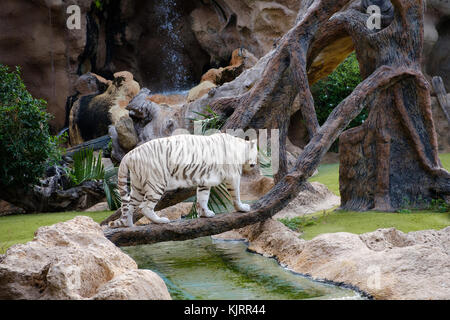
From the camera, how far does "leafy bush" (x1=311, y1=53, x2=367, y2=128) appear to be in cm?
A: 1412

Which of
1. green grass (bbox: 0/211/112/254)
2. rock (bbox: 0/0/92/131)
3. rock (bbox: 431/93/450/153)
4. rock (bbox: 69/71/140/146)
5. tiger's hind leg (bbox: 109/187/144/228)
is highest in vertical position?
rock (bbox: 0/0/92/131)

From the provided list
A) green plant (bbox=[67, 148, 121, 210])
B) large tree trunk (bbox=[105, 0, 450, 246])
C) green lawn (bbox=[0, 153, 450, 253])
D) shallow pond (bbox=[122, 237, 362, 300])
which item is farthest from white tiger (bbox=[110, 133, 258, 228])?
green plant (bbox=[67, 148, 121, 210])

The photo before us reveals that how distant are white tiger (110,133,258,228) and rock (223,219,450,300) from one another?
898mm

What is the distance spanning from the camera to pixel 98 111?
13211mm

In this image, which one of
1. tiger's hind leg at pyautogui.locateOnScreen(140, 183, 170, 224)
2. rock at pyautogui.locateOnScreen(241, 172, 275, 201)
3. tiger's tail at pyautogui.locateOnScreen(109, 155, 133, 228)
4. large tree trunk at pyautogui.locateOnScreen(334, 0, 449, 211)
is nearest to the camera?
tiger's hind leg at pyautogui.locateOnScreen(140, 183, 170, 224)

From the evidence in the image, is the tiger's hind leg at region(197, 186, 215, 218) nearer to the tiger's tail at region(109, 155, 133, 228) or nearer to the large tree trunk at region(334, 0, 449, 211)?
the tiger's tail at region(109, 155, 133, 228)

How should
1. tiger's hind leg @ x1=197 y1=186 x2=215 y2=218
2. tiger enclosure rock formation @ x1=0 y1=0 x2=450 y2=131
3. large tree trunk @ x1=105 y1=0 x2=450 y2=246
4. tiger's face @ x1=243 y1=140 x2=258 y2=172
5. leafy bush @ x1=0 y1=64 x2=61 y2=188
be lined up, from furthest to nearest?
tiger enclosure rock formation @ x1=0 y1=0 x2=450 y2=131 → leafy bush @ x1=0 y1=64 x2=61 y2=188 → large tree trunk @ x1=105 y1=0 x2=450 y2=246 → tiger's face @ x1=243 y1=140 x2=258 y2=172 → tiger's hind leg @ x1=197 y1=186 x2=215 y2=218

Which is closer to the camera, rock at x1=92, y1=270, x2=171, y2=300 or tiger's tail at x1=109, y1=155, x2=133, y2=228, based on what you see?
rock at x1=92, y1=270, x2=171, y2=300

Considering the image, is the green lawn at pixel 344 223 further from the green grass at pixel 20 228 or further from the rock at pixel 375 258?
the rock at pixel 375 258

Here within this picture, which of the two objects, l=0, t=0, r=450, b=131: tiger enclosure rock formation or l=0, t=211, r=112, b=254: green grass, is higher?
l=0, t=0, r=450, b=131: tiger enclosure rock formation

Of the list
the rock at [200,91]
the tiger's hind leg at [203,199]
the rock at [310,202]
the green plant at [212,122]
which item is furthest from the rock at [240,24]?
the tiger's hind leg at [203,199]

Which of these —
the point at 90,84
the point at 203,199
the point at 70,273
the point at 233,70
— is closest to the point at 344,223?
the point at 203,199

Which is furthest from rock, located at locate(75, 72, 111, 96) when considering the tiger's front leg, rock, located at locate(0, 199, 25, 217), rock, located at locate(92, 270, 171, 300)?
rock, located at locate(92, 270, 171, 300)
